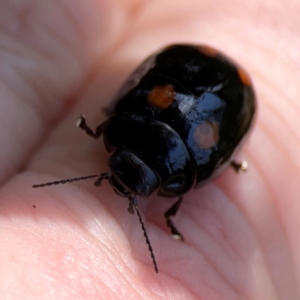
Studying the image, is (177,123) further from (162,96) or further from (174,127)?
(162,96)

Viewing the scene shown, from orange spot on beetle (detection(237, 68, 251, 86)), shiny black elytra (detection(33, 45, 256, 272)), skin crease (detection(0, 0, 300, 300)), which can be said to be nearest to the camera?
skin crease (detection(0, 0, 300, 300))

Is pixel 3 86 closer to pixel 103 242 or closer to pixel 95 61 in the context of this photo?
pixel 95 61

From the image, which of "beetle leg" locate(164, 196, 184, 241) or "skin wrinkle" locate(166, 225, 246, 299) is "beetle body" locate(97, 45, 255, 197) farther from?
"skin wrinkle" locate(166, 225, 246, 299)

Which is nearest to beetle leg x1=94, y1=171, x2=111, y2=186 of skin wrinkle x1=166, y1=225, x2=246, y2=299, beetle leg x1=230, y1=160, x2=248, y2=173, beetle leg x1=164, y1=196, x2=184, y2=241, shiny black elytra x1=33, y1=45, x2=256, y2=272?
shiny black elytra x1=33, y1=45, x2=256, y2=272

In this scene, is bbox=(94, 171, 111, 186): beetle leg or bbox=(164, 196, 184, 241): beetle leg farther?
bbox=(164, 196, 184, 241): beetle leg

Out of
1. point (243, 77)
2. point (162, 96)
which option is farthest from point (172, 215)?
point (243, 77)

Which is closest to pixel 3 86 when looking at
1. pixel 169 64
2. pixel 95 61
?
pixel 95 61

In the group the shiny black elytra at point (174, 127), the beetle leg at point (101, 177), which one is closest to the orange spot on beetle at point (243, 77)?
the shiny black elytra at point (174, 127)

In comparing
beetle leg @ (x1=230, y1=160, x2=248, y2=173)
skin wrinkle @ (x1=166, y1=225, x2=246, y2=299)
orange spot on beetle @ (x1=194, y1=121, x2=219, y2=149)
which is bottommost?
skin wrinkle @ (x1=166, y1=225, x2=246, y2=299)
